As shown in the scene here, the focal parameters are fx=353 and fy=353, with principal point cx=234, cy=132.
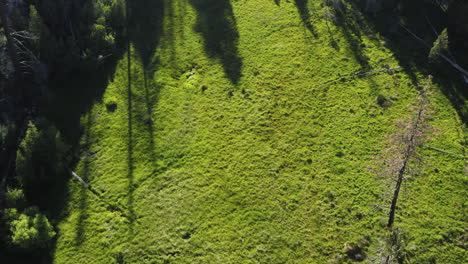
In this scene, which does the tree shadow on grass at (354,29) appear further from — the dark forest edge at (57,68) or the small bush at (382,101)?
the small bush at (382,101)

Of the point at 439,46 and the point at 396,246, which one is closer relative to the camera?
the point at 396,246

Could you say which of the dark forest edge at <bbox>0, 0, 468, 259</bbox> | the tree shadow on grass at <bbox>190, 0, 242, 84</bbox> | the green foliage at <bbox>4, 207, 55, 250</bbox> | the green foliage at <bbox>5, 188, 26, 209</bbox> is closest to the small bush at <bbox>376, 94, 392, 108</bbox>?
the dark forest edge at <bbox>0, 0, 468, 259</bbox>

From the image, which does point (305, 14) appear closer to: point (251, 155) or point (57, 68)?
point (251, 155)

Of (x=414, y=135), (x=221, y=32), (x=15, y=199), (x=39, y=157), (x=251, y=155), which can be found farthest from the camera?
(x=221, y=32)

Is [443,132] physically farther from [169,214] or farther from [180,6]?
[180,6]

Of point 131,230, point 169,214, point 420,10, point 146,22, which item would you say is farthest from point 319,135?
point 146,22

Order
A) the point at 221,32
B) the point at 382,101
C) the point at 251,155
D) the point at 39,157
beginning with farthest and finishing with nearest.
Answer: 1. the point at 221,32
2. the point at 382,101
3. the point at 251,155
4. the point at 39,157

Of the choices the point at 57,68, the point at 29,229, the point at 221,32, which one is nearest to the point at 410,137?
the point at 221,32
